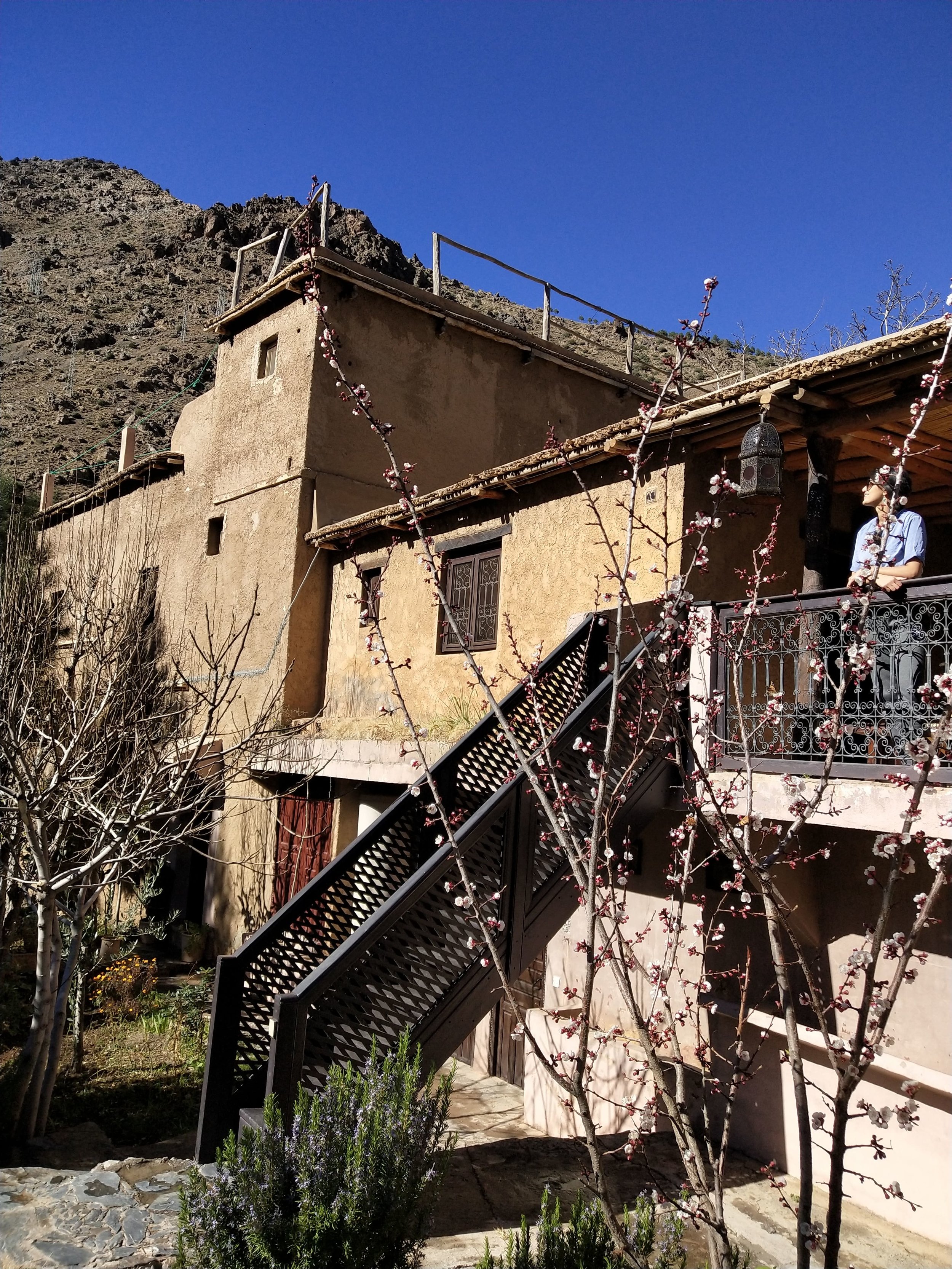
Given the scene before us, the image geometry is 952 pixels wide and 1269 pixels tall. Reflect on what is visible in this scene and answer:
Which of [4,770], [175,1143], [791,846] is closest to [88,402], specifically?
[4,770]

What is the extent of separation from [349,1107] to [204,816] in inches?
480

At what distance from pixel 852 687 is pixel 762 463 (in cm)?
171

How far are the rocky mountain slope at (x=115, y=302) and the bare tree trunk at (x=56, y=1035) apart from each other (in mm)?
16629

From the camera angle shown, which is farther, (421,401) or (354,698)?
(421,401)

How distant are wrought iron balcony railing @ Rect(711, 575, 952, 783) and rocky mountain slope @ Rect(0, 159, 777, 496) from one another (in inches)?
743

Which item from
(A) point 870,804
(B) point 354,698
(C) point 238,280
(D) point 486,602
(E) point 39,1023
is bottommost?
(E) point 39,1023

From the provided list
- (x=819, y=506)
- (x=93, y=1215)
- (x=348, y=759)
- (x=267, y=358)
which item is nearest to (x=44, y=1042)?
(x=93, y=1215)

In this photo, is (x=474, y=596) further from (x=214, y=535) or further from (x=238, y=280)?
(x=238, y=280)

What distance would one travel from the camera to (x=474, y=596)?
10.8 m

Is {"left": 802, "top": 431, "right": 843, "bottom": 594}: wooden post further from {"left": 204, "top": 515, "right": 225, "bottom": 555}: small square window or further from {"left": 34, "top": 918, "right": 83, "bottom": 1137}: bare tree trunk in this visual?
{"left": 204, "top": 515, "right": 225, "bottom": 555}: small square window

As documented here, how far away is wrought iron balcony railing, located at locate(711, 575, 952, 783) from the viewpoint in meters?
5.25

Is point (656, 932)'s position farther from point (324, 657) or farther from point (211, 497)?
point (211, 497)

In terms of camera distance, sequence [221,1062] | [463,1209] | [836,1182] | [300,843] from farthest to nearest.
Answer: [300,843] < [463,1209] < [221,1062] < [836,1182]

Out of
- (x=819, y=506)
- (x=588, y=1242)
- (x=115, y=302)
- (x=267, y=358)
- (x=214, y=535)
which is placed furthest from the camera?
(x=115, y=302)
